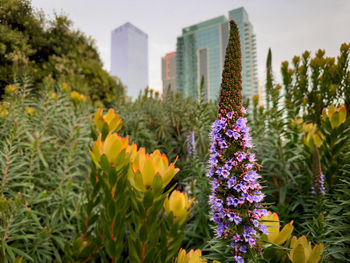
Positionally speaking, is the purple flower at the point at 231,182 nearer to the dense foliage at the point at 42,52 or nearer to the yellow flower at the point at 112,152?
the yellow flower at the point at 112,152

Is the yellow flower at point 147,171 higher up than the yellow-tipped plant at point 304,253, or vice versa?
the yellow flower at point 147,171

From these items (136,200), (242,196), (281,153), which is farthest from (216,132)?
(281,153)

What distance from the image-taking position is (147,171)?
665mm

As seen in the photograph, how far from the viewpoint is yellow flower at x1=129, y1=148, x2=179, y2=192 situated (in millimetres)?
665

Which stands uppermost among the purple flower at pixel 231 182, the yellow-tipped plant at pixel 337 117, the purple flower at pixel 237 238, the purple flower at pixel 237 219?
the yellow-tipped plant at pixel 337 117

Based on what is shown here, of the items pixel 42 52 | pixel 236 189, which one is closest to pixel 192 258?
pixel 236 189

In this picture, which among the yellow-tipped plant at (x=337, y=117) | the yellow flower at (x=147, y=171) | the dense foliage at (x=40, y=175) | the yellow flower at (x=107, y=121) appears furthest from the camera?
the dense foliage at (x=40, y=175)

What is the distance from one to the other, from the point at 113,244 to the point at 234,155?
0.53 meters

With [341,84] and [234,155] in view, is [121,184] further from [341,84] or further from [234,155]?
[341,84]

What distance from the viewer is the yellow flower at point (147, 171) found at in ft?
2.18

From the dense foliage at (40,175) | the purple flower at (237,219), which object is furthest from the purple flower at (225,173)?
the dense foliage at (40,175)

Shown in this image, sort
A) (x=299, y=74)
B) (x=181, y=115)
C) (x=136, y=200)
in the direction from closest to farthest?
(x=136, y=200) → (x=299, y=74) → (x=181, y=115)

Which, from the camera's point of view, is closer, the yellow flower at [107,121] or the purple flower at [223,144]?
the purple flower at [223,144]

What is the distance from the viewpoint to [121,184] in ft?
2.42
